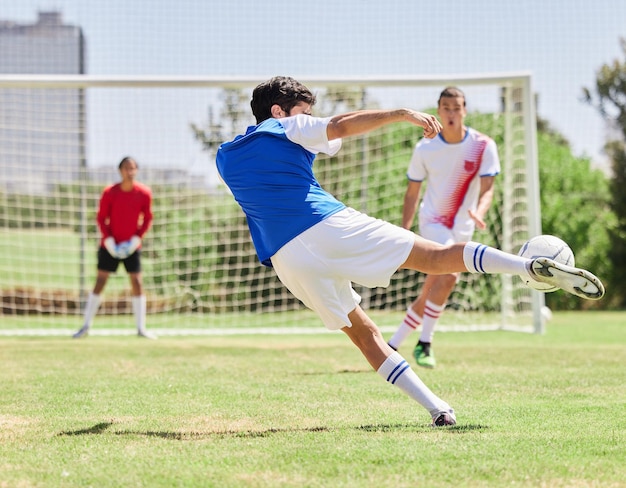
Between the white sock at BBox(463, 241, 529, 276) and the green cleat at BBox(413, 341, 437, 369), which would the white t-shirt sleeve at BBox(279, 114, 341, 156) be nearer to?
the white sock at BBox(463, 241, 529, 276)

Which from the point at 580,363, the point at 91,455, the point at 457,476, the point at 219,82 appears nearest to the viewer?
the point at 457,476

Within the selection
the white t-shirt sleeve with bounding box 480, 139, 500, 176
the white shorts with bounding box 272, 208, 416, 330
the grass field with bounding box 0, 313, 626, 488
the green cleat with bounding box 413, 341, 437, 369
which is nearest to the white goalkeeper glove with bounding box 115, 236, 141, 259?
the grass field with bounding box 0, 313, 626, 488

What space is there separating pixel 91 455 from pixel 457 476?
1.74 m

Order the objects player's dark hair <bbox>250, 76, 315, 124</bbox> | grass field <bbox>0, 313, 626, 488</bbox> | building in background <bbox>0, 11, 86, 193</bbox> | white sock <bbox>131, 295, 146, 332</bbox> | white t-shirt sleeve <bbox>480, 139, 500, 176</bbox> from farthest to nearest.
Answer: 1. building in background <bbox>0, 11, 86, 193</bbox>
2. white sock <bbox>131, 295, 146, 332</bbox>
3. white t-shirt sleeve <bbox>480, 139, 500, 176</bbox>
4. player's dark hair <bbox>250, 76, 315, 124</bbox>
5. grass field <bbox>0, 313, 626, 488</bbox>

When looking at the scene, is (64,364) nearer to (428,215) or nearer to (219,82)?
(428,215)

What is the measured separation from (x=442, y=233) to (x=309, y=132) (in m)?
3.63

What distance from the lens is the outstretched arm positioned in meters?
4.66

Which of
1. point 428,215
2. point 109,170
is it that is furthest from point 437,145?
point 109,170

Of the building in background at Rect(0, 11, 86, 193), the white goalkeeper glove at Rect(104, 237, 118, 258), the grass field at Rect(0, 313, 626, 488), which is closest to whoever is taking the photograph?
the grass field at Rect(0, 313, 626, 488)

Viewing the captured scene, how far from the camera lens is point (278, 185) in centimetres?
496

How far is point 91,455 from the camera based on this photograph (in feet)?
14.2

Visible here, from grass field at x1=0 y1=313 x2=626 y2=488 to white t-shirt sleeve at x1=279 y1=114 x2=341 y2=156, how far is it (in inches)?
60.1

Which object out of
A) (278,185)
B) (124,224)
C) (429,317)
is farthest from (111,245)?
(278,185)

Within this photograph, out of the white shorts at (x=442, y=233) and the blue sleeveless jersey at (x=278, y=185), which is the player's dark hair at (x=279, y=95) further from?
the white shorts at (x=442, y=233)
